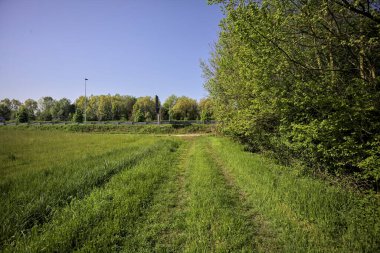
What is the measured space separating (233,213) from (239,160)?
517cm

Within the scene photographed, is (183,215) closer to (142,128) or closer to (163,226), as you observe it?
(163,226)

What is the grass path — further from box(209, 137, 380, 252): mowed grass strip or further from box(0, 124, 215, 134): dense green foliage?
box(0, 124, 215, 134): dense green foliage

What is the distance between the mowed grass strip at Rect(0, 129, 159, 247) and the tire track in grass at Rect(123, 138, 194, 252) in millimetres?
2475

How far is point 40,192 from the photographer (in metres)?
5.93

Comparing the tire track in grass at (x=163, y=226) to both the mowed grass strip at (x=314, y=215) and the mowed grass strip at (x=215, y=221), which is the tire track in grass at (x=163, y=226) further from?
the mowed grass strip at (x=314, y=215)

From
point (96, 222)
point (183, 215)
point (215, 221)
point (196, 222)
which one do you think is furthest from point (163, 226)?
point (96, 222)

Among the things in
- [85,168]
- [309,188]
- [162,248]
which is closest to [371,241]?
[309,188]

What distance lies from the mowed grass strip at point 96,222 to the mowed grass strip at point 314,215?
10.3 feet

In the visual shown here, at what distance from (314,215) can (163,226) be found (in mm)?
3627

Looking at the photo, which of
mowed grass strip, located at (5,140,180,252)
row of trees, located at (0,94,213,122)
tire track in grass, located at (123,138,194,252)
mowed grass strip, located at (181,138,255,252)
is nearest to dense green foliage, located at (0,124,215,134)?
row of trees, located at (0,94,213,122)

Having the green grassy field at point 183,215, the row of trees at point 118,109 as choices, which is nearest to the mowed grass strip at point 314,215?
the green grassy field at point 183,215

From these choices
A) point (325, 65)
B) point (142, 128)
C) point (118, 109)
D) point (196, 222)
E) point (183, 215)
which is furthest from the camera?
point (118, 109)

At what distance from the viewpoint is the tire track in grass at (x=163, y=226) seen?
12.1ft

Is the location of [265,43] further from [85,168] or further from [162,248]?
[85,168]
